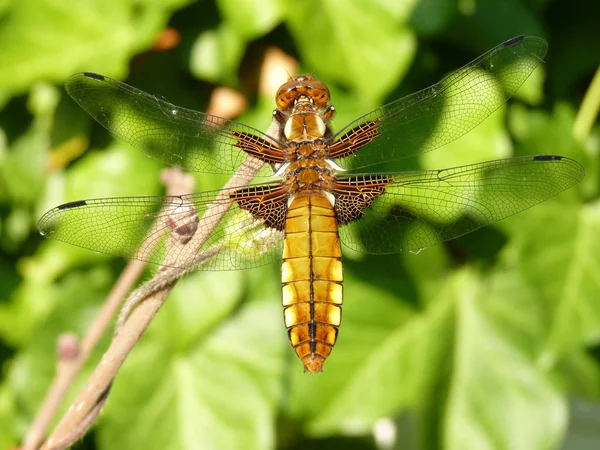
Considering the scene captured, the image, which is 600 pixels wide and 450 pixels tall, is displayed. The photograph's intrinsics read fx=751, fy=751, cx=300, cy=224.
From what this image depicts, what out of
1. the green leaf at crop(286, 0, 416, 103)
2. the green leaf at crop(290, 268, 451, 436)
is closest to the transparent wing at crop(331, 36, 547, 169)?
the green leaf at crop(286, 0, 416, 103)

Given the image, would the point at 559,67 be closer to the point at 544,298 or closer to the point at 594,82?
the point at 594,82

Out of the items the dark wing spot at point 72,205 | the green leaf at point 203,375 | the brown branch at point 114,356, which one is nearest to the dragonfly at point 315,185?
the dark wing spot at point 72,205

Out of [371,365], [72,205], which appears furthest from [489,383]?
[72,205]

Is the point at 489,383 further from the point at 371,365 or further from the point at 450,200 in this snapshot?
the point at 450,200

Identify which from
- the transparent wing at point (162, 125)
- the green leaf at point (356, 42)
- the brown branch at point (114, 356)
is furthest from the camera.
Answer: the green leaf at point (356, 42)

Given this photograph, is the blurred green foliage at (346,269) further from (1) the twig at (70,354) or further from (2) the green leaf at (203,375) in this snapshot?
(1) the twig at (70,354)

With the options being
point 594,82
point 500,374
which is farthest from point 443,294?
point 594,82
